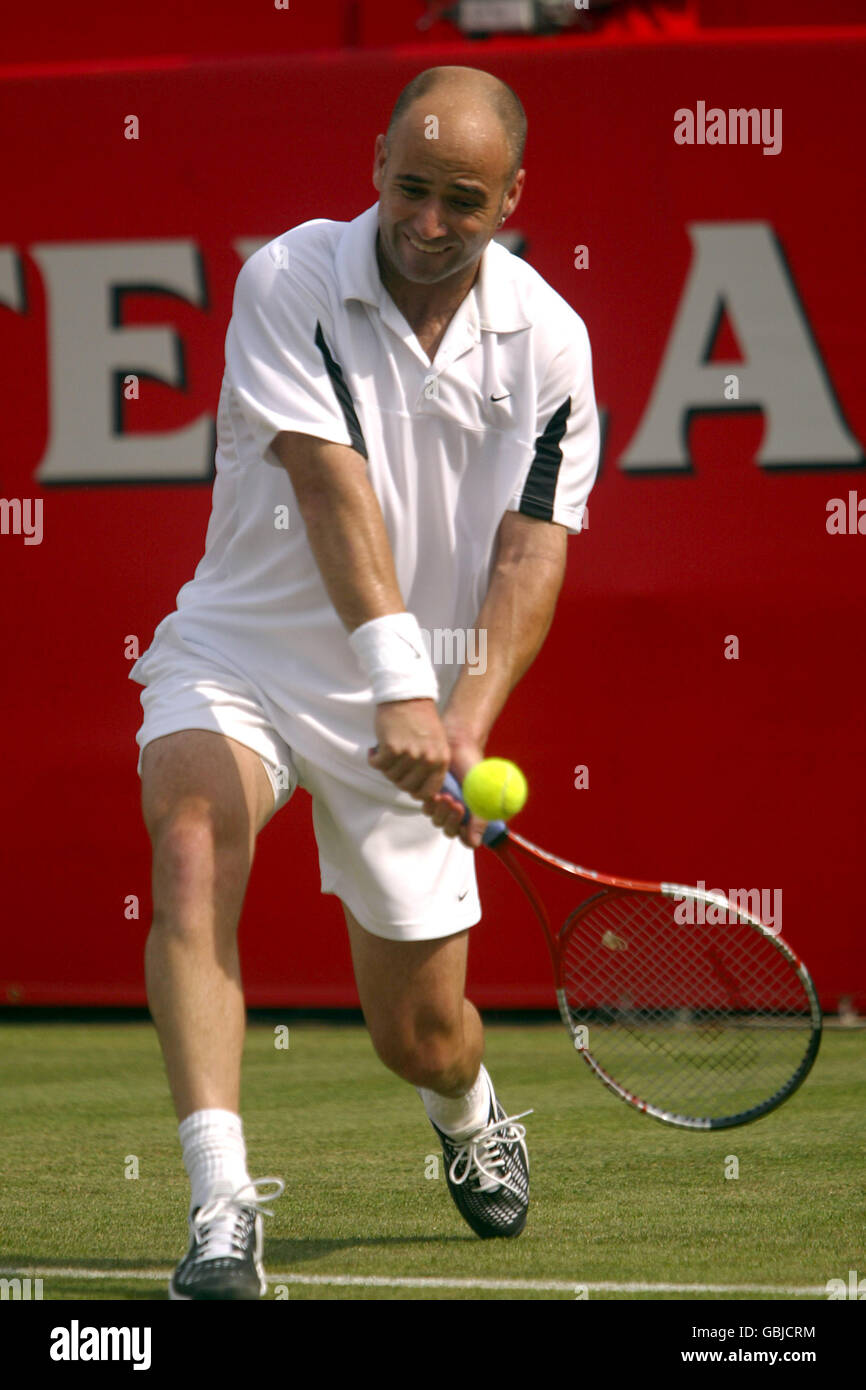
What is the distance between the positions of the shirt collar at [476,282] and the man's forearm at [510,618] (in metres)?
0.33

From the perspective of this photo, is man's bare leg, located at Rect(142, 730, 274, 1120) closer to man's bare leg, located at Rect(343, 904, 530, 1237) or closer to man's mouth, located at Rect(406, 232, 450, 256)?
man's bare leg, located at Rect(343, 904, 530, 1237)

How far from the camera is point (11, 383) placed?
19.3 ft

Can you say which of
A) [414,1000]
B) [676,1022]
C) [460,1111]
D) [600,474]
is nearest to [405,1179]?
[460,1111]

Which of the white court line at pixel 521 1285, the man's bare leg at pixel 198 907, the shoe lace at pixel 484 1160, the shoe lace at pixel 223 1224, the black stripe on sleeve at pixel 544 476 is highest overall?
the black stripe on sleeve at pixel 544 476

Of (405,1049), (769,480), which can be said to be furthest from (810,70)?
(405,1049)

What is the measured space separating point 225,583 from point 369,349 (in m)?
0.44

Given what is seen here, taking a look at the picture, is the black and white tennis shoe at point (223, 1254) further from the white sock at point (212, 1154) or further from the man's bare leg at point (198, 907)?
the man's bare leg at point (198, 907)

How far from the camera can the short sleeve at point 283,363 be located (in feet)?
9.59

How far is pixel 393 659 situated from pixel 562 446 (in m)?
0.57

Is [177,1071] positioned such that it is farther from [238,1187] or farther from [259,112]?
[259,112]

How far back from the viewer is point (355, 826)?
3.11 m

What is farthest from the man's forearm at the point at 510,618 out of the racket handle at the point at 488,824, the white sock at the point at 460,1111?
the white sock at the point at 460,1111

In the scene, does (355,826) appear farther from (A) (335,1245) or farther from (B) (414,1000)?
(A) (335,1245)

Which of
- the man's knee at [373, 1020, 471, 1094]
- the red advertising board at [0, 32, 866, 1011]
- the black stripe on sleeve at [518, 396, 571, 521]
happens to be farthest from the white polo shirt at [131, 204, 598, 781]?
the red advertising board at [0, 32, 866, 1011]
